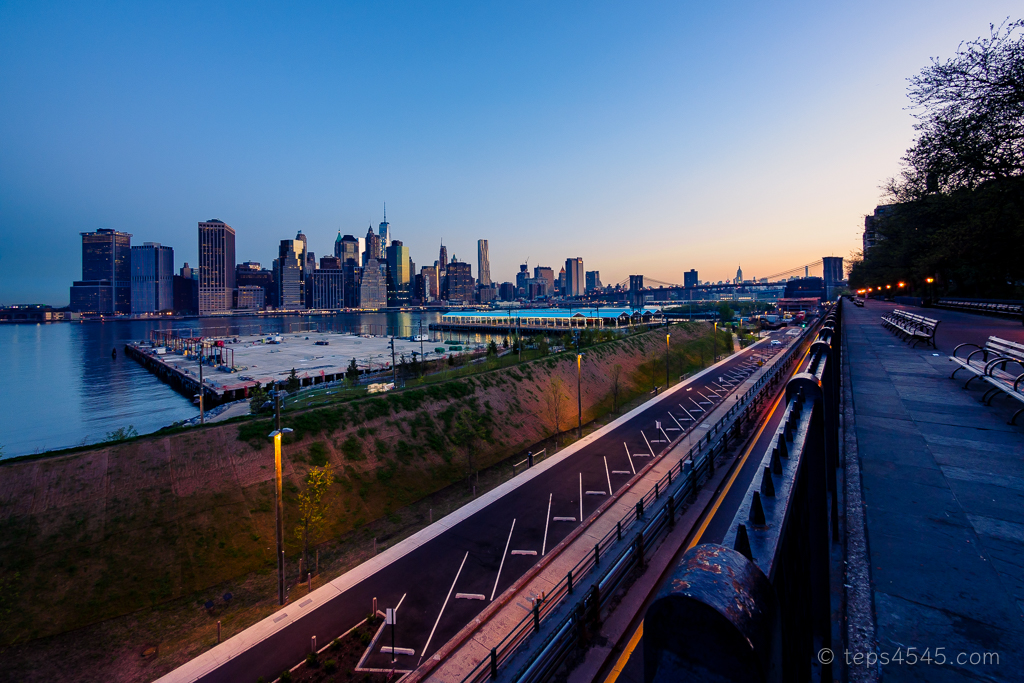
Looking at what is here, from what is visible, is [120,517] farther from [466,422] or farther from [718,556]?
[718,556]

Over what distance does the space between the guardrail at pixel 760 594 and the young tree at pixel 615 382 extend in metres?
37.5

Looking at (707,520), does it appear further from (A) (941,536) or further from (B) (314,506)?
(B) (314,506)

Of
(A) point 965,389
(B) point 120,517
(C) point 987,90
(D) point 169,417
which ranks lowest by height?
(D) point 169,417

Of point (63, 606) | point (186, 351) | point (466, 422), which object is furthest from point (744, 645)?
point (186, 351)

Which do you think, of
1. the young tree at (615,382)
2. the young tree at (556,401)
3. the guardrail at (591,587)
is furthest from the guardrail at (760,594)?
the young tree at (615,382)

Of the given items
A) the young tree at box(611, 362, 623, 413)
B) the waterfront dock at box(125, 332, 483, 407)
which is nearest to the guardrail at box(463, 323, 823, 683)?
the young tree at box(611, 362, 623, 413)

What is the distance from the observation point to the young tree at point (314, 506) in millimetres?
18156

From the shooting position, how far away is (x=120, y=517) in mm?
16547

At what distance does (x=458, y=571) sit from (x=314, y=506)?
274 inches

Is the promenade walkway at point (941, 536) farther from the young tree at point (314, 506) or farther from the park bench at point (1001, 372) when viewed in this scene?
the young tree at point (314, 506)

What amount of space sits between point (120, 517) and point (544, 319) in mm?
126726

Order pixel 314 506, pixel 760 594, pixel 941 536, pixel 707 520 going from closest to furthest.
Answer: pixel 760 594 < pixel 941 536 < pixel 707 520 < pixel 314 506

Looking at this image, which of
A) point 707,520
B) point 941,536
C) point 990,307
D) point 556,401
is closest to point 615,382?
point 556,401

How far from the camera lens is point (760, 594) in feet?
4.80
